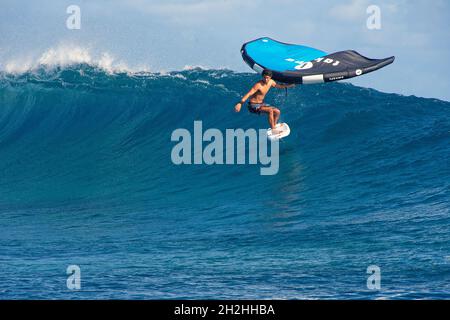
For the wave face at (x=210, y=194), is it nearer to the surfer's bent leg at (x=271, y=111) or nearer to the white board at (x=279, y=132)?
the white board at (x=279, y=132)

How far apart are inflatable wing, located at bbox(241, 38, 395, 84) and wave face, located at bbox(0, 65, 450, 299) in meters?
2.11

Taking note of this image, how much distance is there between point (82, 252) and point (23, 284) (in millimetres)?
2102

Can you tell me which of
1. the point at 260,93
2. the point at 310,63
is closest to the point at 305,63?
the point at 310,63

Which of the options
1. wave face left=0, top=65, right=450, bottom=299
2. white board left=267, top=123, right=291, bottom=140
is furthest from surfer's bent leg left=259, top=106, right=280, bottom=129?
wave face left=0, top=65, right=450, bottom=299

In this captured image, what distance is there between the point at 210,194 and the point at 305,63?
3177 millimetres

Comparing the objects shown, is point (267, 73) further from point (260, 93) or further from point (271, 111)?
point (271, 111)

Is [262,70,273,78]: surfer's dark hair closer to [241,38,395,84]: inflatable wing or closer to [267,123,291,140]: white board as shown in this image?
[241,38,395,84]: inflatable wing

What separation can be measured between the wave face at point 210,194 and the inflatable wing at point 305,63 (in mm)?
2110

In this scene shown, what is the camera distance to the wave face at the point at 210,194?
8.88 meters

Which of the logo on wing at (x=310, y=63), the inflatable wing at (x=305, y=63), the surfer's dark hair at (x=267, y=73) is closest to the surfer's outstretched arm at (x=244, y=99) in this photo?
the surfer's dark hair at (x=267, y=73)

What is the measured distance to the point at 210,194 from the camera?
1459 centimetres

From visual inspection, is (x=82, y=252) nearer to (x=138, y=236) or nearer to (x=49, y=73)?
(x=138, y=236)

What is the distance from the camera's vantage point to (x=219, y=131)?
18.2 meters

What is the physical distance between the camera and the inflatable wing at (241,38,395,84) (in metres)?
12.8
